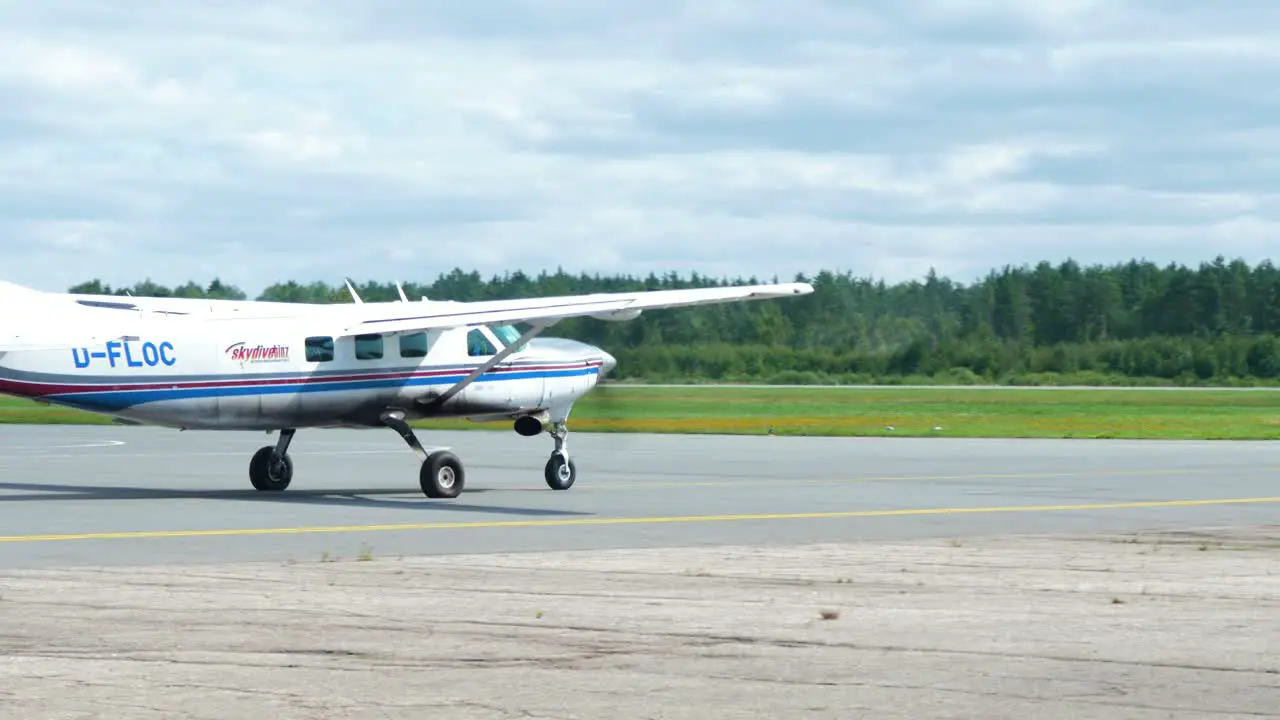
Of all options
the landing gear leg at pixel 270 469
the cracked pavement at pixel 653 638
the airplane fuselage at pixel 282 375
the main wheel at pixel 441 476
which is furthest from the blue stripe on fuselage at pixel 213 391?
the cracked pavement at pixel 653 638

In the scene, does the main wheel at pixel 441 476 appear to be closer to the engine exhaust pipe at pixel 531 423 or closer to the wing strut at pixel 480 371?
the wing strut at pixel 480 371

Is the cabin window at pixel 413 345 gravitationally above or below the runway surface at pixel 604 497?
above

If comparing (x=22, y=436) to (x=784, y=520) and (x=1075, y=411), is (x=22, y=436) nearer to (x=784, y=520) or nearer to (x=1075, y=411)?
(x=784, y=520)

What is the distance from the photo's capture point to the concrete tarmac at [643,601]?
9430 mm

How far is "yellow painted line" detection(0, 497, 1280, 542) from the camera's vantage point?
19.4 meters

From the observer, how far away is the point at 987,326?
395ft

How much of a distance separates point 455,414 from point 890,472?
973 cm

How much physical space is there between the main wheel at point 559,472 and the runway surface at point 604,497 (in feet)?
1.29

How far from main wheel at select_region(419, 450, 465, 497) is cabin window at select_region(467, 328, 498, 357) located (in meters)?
1.77

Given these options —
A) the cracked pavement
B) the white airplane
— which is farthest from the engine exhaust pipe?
the cracked pavement

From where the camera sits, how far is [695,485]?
29.0 m

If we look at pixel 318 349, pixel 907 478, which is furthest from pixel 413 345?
pixel 907 478

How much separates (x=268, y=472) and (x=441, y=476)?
3.44m

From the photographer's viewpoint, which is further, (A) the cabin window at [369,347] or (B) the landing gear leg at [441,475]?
(A) the cabin window at [369,347]
